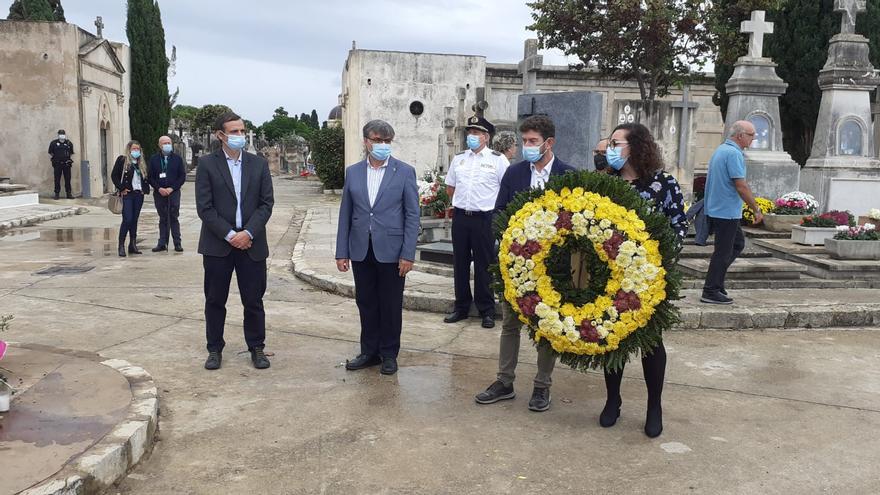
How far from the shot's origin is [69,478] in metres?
3.31

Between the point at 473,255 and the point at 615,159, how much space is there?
2.72m

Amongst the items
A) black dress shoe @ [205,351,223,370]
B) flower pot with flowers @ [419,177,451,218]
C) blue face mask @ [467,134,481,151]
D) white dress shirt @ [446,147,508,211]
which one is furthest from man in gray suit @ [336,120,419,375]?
flower pot with flowers @ [419,177,451,218]

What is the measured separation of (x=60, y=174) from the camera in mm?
20812

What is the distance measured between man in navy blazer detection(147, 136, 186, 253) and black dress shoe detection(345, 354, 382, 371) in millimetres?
6740

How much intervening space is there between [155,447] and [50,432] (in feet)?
1.80

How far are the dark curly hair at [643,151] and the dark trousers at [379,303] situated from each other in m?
1.98

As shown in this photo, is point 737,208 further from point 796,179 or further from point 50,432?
point 796,179

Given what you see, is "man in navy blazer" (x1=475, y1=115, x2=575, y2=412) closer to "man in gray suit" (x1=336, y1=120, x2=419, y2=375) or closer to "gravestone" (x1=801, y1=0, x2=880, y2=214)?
"man in gray suit" (x1=336, y1=120, x2=419, y2=375)

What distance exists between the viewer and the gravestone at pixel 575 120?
942 cm

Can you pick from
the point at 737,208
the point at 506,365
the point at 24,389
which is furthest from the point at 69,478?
the point at 737,208

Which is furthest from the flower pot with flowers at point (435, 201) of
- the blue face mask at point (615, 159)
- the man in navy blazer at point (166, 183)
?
the blue face mask at point (615, 159)

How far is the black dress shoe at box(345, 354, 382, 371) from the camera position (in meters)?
5.55

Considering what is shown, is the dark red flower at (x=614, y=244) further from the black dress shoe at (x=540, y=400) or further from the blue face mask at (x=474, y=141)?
the blue face mask at (x=474, y=141)

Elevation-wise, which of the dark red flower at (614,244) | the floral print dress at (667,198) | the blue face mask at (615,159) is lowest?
the dark red flower at (614,244)
